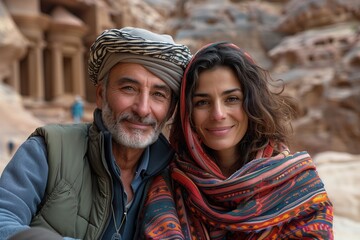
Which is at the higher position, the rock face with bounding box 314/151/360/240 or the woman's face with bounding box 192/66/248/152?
the woman's face with bounding box 192/66/248/152

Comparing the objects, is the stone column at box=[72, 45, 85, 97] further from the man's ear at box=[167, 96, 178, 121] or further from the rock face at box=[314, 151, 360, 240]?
the man's ear at box=[167, 96, 178, 121]

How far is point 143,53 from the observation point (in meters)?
2.24

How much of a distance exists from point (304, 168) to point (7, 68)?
568 inches

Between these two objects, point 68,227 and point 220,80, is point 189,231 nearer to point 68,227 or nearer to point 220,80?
point 68,227

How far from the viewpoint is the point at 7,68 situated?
1459 centimetres

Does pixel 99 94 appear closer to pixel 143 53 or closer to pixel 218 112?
pixel 143 53

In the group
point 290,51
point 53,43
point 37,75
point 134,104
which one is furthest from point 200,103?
point 53,43

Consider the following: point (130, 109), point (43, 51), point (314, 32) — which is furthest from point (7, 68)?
point (130, 109)

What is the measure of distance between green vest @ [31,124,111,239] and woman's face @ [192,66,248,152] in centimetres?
58

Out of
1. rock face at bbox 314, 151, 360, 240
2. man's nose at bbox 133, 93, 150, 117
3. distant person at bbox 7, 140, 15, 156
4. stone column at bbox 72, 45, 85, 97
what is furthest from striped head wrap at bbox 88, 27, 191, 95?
stone column at bbox 72, 45, 85, 97

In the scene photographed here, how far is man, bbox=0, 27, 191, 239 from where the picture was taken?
6.40ft

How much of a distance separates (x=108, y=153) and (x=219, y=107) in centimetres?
66

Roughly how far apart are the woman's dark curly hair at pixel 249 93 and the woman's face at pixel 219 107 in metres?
0.03

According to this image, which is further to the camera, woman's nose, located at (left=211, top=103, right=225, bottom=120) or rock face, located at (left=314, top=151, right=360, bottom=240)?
rock face, located at (left=314, top=151, right=360, bottom=240)
